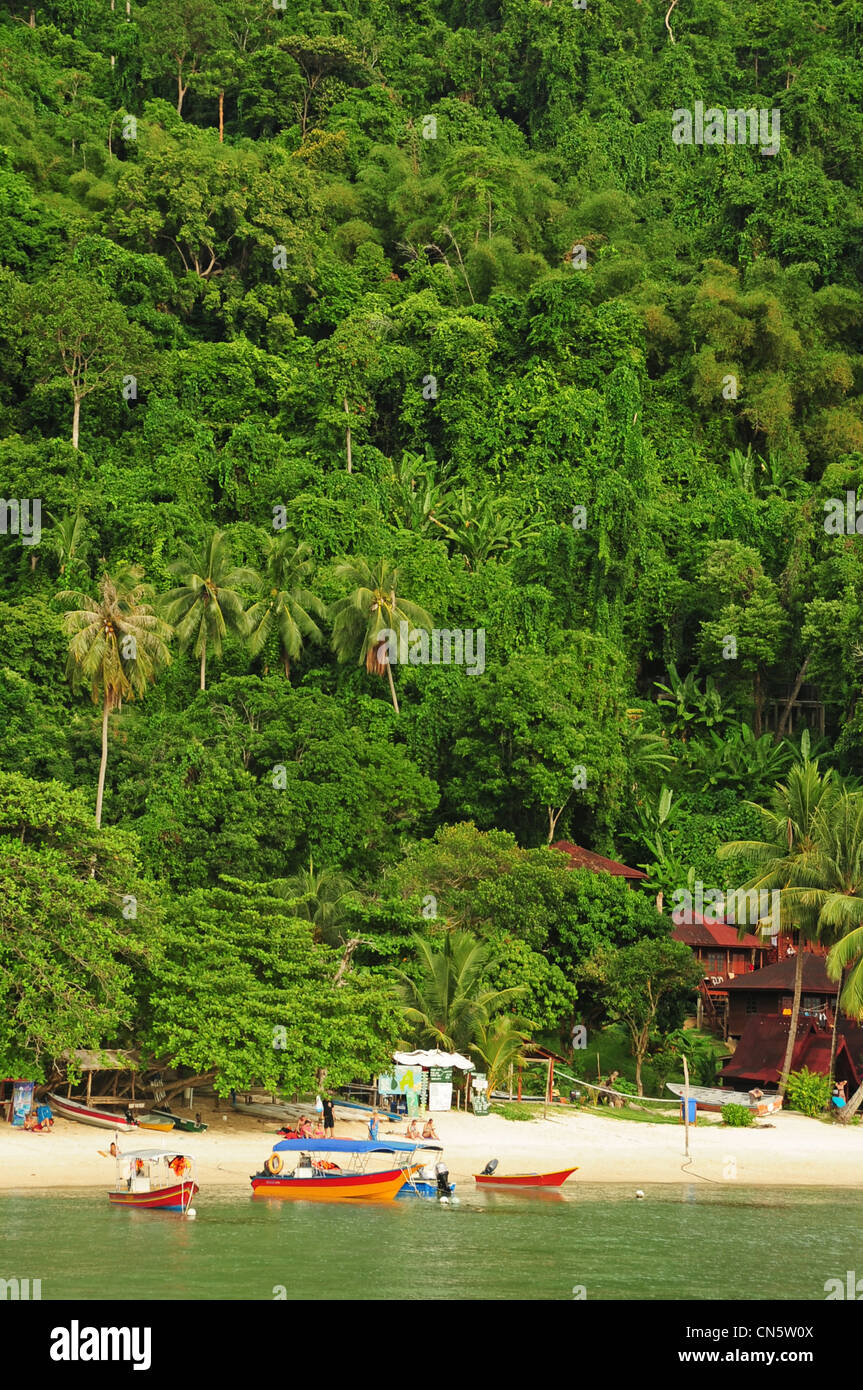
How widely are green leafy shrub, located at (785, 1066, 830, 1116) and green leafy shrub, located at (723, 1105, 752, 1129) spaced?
5.90ft

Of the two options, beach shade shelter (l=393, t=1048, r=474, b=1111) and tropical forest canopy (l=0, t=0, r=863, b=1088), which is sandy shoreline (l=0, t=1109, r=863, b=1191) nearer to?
beach shade shelter (l=393, t=1048, r=474, b=1111)

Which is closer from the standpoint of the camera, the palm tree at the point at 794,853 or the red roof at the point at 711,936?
the palm tree at the point at 794,853

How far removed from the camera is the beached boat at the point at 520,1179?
91.9 feet

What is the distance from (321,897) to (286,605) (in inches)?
587

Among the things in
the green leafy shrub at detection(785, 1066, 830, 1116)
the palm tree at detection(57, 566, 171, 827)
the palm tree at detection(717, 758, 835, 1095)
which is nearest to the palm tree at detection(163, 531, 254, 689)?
the palm tree at detection(57, 566, 171, 827)

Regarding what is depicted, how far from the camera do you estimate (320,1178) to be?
1056 inches

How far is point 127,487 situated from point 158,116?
29.2 meters

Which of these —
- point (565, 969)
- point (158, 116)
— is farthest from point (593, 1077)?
point (158, 116)

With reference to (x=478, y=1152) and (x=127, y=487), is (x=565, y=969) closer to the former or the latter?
(x=478, y=1152)

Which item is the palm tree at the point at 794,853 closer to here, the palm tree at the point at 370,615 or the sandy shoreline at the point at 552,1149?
the sandy shoreline at the point at 552,1149

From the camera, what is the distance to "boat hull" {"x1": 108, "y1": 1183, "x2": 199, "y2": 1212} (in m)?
24.8

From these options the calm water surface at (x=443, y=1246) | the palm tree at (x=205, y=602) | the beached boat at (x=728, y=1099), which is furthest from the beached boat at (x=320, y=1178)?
the palm tree at (x=205, y=602)

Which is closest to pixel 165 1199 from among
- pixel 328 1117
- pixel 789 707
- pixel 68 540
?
pixel 328 1117

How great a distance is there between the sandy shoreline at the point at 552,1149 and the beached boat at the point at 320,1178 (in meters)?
0.82
